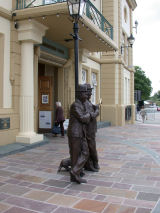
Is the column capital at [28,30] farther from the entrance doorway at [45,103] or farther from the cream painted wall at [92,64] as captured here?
the cream painted wall at [92,64]

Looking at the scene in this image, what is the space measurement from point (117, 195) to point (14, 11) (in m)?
6.51

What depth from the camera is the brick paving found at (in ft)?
11.5

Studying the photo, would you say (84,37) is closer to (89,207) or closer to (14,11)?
(14,11)

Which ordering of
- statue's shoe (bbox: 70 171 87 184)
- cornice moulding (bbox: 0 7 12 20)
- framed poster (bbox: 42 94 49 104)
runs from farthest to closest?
framed poster (bbox: 42 94 49 104) < cornice moulding (bbox: 0 7 12 20) < statue's shoe (bbox: 70 171 87 184)

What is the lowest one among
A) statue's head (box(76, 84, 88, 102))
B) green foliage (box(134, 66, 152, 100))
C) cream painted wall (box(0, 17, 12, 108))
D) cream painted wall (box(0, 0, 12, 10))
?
statue's head (box(76, 84, 88, 102))

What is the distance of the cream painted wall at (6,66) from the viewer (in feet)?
25.3

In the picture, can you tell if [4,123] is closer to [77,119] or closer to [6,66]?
[6,66]

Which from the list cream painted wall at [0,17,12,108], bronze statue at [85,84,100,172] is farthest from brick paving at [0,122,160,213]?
cream painted wall at [0,17,12,108]

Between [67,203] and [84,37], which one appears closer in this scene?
[67,203]

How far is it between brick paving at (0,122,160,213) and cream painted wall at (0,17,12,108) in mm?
1906

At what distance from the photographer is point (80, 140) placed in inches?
179

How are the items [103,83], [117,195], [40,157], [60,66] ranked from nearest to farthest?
[117,195] → [40,157] → [60,66] → [103,83]

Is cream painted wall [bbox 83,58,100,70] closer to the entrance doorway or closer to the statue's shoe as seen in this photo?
the entrance doorway

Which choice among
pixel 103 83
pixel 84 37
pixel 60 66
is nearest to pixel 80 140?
pixel 84 37
